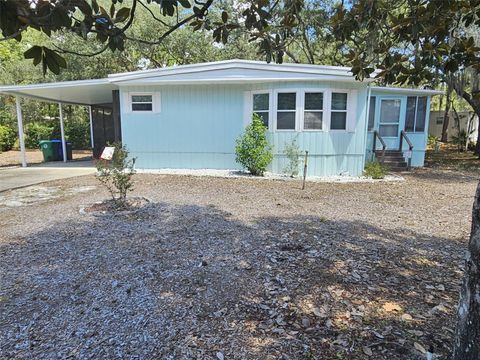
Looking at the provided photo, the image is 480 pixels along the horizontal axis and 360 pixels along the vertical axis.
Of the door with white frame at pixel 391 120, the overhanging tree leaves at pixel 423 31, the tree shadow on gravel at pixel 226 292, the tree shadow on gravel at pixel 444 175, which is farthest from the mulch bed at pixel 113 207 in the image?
the door with white frame at pixel 391 120

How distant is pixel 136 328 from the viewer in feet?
7.73

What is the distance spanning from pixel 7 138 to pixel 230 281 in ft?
66.8

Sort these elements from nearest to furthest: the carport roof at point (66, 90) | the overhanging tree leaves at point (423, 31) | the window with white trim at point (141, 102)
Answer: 1. the overhanging tree leaves at point (423, 31)
2. the carport roof at point (66, 90)
3. the window with white trim at point (141, 102)

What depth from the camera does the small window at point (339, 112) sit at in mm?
9547

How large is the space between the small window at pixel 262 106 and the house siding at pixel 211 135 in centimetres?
28

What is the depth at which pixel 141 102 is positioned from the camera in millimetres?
Result: 10656

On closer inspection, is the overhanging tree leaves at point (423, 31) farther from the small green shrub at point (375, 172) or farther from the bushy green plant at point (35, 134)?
the bushy green plant at point (35, 134)

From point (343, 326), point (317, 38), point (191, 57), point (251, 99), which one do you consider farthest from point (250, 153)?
point (191, 57)

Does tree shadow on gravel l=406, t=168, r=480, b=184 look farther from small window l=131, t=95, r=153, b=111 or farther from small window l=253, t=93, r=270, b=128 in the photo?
small window l=131, t=95, r=153, b=111

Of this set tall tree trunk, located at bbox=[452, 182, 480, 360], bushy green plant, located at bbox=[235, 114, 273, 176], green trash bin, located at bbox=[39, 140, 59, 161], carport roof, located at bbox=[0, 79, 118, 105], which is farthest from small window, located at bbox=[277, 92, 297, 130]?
green trash bin, located at bbox=[39, 140, 59, 161]

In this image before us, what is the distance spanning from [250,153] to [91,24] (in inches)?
293

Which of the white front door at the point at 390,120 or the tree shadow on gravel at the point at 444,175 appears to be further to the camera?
the white front door at the point at 390,120

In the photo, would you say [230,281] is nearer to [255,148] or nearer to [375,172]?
[255,148]

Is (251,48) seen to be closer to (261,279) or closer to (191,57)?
(191,57)
